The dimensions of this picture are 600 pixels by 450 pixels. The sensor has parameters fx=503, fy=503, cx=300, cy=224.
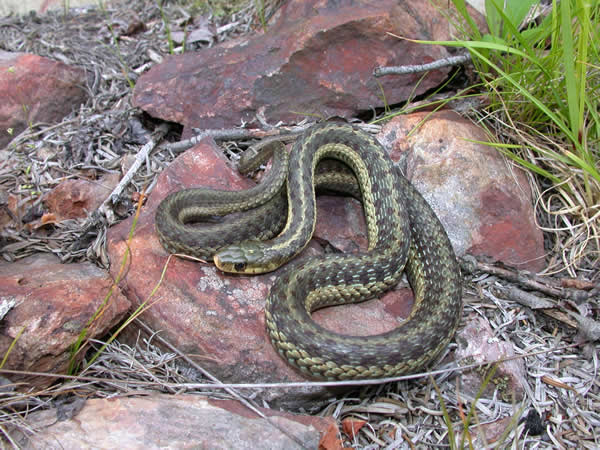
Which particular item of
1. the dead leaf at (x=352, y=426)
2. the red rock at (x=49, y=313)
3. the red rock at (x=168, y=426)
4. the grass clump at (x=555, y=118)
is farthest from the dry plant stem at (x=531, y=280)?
the red rock at (x=49, y=313)

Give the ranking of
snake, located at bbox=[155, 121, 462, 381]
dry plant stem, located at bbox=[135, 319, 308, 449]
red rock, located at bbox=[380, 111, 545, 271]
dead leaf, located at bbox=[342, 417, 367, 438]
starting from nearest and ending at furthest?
dry plant stem, located at bbox=[135, 319, 308, 449] < dead leaf, located at bbox=[342, 417, 367, 438] < snake, located at bbox=[155, 121, 462, 381] < red rock, located at bbox=[380, 111, 545, 271]

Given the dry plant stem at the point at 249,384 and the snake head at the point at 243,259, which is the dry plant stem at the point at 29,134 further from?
the dry plant stem at the point at 249,384

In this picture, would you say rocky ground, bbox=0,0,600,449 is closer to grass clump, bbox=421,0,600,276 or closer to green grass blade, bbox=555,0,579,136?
grass clump, bbox=421,0,600,276

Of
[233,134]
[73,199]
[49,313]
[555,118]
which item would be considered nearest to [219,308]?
[49,313]

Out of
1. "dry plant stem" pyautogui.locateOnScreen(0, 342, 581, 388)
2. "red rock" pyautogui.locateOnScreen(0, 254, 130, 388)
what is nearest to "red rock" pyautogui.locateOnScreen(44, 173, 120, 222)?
"red rock" pyautogui.locateOnScreen(0, 254, 130, 388)

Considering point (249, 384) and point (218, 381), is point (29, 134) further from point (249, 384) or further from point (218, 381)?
point (249, 384)
